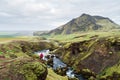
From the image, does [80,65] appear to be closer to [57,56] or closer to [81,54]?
[81,54]

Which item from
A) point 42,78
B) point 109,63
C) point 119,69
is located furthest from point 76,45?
point 42,78

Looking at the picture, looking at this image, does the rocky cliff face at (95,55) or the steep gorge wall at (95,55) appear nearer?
the rocky cliff face at (95,55)

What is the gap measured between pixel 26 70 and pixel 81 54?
245 ft

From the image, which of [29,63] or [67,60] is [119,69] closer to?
[67,60]

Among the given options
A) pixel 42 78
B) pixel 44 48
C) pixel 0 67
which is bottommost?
pixel 44 48

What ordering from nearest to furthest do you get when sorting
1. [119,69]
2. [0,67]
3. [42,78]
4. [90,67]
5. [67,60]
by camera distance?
[0,67] < [42,78] < [119,69] < [90,67] < [67,60]

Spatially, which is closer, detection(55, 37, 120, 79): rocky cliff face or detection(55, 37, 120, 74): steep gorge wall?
detection(55, 37, 120, 79): rocky cliff face

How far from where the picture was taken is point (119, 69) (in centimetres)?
7581

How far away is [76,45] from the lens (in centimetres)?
11400

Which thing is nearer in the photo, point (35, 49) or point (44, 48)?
point (35, 49)

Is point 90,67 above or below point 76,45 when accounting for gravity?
below

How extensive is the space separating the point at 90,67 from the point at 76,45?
22.7 m

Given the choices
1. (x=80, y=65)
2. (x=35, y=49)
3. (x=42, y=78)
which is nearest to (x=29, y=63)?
(x=42, y=78)

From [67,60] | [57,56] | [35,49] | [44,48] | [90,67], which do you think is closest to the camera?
[90,67]
